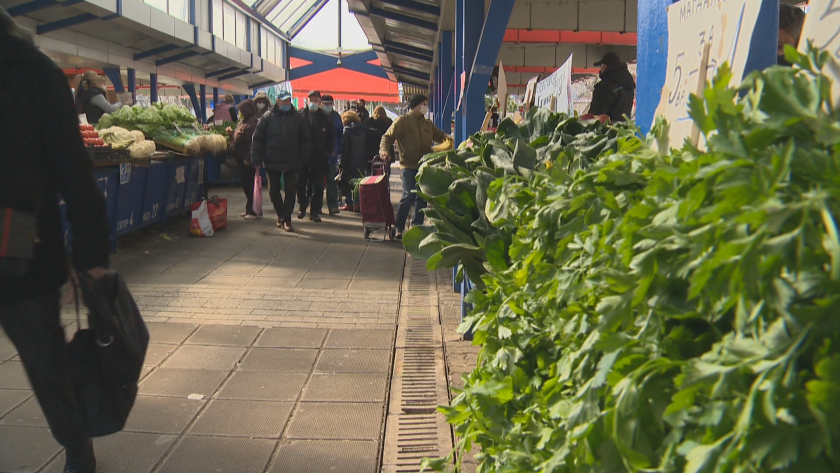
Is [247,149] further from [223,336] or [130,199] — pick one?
[223,336]

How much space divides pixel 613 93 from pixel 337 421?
14.7ft

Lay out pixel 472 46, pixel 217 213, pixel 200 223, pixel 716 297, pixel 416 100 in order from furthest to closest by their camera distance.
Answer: pixel 217 213, pixel 200 223, pixel 416 100, pixel 472 46, pixel 716 297

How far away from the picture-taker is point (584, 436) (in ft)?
3.85

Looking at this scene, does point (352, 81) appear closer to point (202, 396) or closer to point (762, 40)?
point (202, 396)

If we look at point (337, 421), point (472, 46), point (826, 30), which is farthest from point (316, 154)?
point (826, 30)

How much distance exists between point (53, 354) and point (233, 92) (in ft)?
90.0

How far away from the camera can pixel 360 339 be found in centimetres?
520

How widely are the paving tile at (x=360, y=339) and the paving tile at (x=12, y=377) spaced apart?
1.79 m

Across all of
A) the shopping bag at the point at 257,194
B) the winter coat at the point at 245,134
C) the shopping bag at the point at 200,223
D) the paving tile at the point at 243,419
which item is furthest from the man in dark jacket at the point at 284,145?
the paving tile at the point at 243,419

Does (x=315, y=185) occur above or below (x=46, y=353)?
above

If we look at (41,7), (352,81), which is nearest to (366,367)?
(41,7)

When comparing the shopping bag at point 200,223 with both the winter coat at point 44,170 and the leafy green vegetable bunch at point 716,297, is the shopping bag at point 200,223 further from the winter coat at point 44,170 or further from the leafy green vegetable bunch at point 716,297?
the leafy green vegetable bunch at point 716,297

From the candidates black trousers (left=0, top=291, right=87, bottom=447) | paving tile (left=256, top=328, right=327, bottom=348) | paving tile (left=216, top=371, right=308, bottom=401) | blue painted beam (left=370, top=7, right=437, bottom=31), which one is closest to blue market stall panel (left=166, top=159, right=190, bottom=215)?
blue painted beam (left=370, top=7, right=437, bottom=31)

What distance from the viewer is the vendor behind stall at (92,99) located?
10.4 meters
